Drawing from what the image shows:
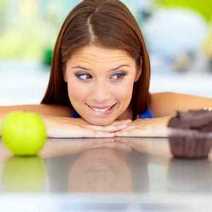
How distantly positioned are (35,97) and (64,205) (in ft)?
8.58

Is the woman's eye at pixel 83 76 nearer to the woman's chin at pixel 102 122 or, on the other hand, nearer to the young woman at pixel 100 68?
the young woman at pixel 100 68

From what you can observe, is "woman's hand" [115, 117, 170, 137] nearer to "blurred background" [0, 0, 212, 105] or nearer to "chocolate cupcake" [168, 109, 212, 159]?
"chocolate cupcake" [168, 109, 212, 159]

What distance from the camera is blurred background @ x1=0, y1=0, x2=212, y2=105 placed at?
3350 millimetres

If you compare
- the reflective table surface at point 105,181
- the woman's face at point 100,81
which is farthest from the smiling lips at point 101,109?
the reflective table surface at point 105,181

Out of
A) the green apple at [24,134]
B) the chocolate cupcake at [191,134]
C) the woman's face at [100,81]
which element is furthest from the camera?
the woman's face at [100,81]

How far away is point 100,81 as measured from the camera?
1457 millimetres

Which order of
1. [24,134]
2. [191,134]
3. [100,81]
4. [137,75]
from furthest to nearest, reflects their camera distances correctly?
1. [137,75]
2. [100,81]
3. [24,134]
4. [191,134]

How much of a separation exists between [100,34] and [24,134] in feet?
1.41

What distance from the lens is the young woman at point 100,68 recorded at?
1486 mm

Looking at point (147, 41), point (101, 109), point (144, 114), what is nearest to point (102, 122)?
point (101, 109)

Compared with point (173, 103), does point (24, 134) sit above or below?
above

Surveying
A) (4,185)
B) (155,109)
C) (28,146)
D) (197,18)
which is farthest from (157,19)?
(4,185)

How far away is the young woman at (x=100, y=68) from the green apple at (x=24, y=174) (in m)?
0.39

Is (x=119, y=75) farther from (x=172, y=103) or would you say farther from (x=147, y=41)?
(x=147, y=41)
